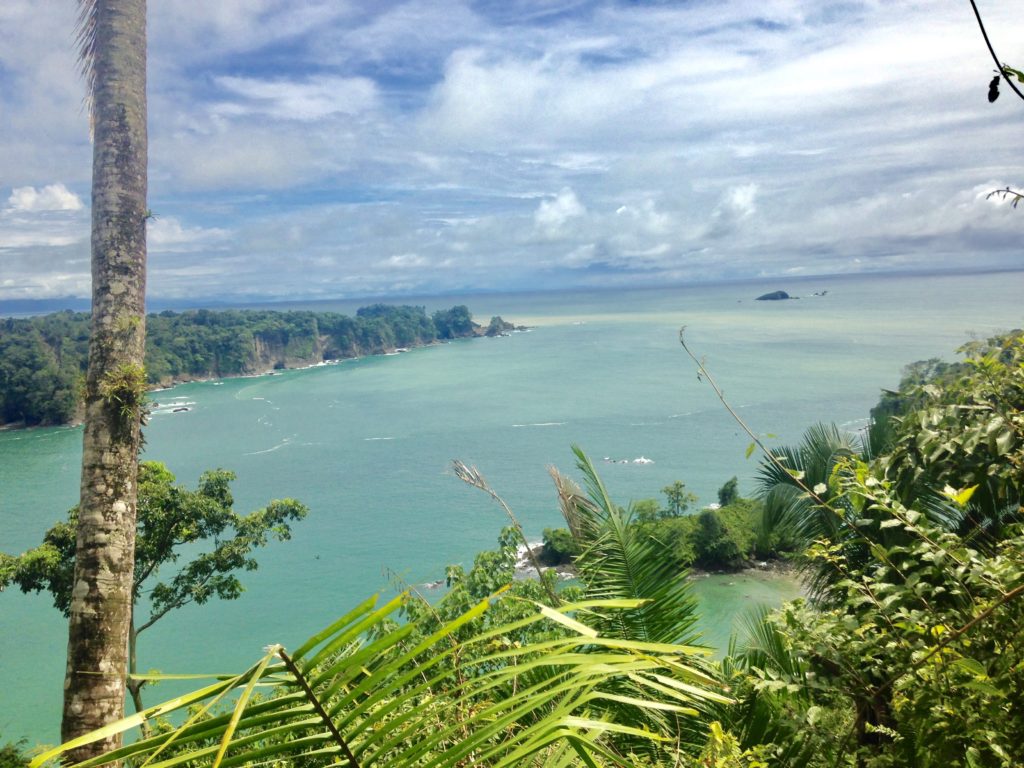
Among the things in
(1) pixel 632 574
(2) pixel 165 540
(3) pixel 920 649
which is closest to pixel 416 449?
(2) pixel 165 540

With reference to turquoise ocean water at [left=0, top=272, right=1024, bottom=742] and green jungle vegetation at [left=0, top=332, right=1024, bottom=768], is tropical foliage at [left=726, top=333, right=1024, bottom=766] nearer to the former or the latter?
green jungle vegetation at [left=0, top=332, right=1024, bottom=768]

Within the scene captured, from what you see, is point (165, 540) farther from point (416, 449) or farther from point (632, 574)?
point (416, 449)

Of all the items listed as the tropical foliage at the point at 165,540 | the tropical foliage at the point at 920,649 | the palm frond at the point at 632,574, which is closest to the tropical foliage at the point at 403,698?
the tropical foliage at the point at 920,649

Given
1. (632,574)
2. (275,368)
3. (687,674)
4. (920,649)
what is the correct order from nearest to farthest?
(687,674) → (920,649) → (632,574) → (275,368)

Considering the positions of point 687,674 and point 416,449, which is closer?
point 687,674

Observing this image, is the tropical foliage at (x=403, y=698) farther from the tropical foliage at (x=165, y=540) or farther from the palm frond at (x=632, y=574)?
the tropical foliage at (x=165, y=540)

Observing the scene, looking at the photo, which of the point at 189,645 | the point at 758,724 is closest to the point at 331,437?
the point at 189,645
